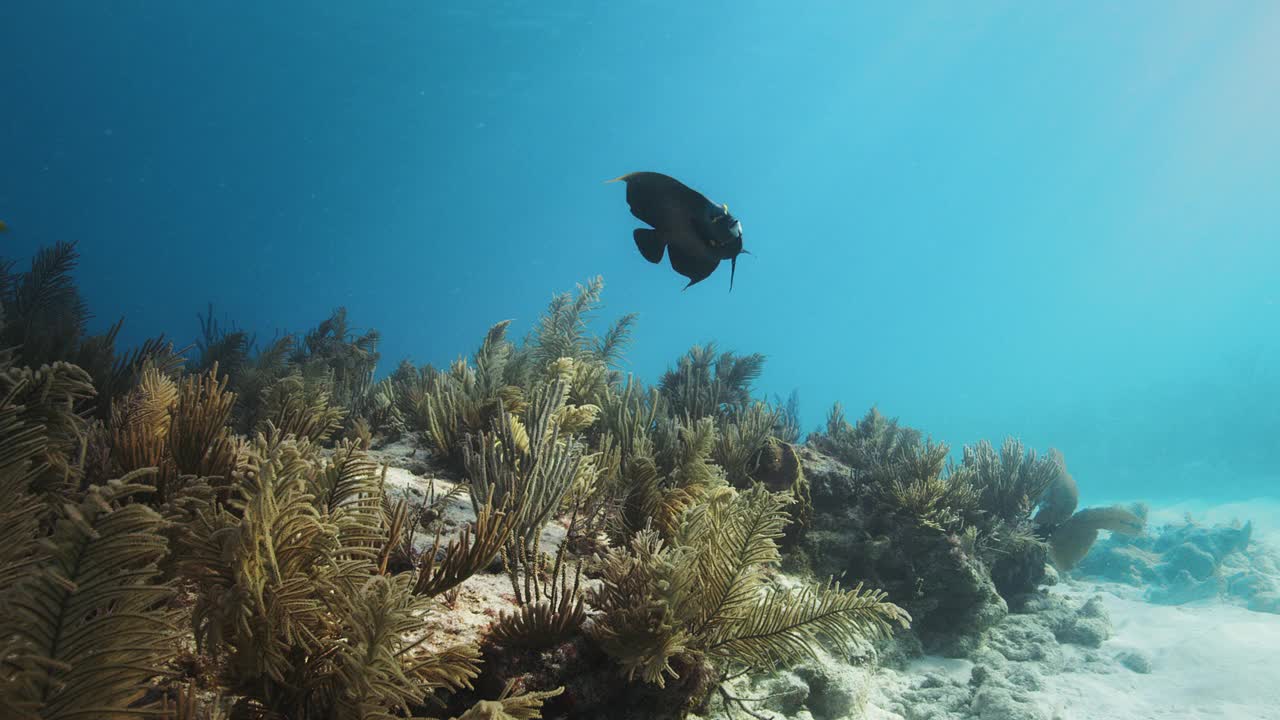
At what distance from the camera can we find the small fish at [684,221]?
10.5 ft

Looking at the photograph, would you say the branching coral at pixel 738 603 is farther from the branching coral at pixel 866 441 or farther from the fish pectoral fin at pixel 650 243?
the branching coral at pixel 866 441

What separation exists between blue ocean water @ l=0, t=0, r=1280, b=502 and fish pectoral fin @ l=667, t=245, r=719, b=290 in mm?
30142

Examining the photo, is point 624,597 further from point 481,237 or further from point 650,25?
point 481,237

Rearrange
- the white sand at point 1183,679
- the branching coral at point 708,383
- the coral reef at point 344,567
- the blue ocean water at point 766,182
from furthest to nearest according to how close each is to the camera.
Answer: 1. the blue ocean water at point 766,182
2. the branching coral at point 708,383
3. the white sand at point 1183,679
4. the coral reef at point 344,567

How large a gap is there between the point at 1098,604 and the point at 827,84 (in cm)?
9599

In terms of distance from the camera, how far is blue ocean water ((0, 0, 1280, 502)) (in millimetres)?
65188

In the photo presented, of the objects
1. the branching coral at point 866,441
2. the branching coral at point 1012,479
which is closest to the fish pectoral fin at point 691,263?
the branching coral at point 866,441

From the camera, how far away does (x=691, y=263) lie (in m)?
3.38

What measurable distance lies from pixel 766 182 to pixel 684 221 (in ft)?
413

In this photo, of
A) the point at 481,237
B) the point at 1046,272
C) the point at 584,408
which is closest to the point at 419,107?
the point at 481,237

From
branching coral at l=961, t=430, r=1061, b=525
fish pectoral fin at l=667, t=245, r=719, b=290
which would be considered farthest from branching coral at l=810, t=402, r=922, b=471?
fish pectoral fin at l=667, t=245, r=719, b=290

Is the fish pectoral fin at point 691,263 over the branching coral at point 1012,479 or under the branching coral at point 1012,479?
under

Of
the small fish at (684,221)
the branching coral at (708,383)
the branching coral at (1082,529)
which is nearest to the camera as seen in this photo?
the small fish at (684,221)

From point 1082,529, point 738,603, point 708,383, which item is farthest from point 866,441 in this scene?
point 738,603
